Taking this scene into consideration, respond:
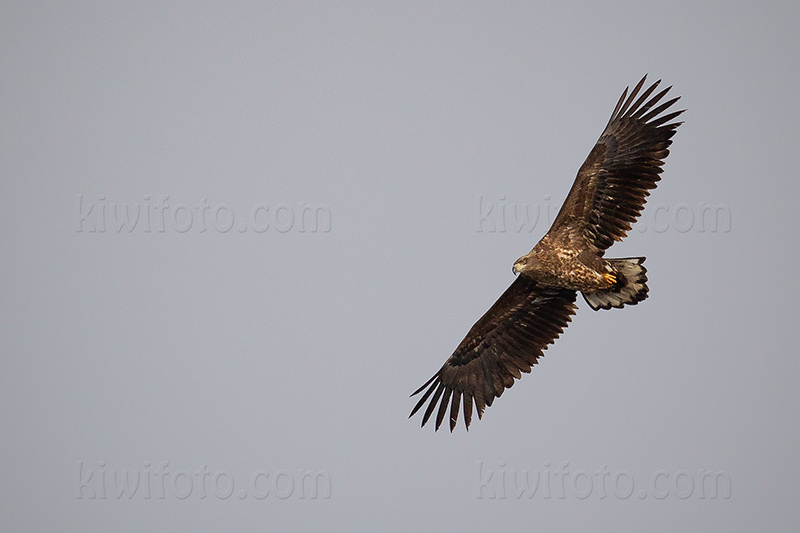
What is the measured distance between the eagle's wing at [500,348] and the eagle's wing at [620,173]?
1256 millimetres

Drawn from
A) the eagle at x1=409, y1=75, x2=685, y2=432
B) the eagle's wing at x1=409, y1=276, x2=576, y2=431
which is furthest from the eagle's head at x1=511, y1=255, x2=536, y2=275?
the eagle's wing at x1=409, y1=276, x2=576, y2=431

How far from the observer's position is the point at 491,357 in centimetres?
1573

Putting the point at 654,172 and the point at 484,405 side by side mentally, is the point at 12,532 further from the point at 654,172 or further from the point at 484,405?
the point at 654,172

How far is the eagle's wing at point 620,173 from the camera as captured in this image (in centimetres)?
1424

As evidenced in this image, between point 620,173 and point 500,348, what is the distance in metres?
3.23

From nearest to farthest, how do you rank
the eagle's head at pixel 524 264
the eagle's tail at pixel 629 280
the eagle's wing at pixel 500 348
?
the eagle's tail at pixel 629 280 < the eagle's head at pixel 524 264 < the eagle's wing at pixel 500 348

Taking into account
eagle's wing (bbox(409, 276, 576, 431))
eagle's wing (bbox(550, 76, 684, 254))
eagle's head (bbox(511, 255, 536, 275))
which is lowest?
eagle's wing (bbox(409, 276, 576, 431))

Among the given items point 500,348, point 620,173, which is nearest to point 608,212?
point 620,173

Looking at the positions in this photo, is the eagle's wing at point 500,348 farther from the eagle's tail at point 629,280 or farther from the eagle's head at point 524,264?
the eagle's tail at point 629,280

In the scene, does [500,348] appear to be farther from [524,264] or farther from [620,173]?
[620,173]

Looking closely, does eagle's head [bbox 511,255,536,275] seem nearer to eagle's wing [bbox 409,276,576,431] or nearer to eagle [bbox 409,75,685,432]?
eagle [bbox 409,75,685,432]

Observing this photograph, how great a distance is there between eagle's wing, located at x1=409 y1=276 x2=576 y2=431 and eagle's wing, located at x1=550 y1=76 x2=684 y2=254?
4.12 feet

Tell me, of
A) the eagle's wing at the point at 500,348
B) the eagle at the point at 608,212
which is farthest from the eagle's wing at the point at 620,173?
the eagle's wing at the point at 500,348

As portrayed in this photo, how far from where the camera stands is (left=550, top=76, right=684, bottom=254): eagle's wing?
561 inches
